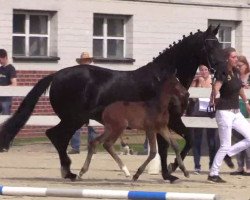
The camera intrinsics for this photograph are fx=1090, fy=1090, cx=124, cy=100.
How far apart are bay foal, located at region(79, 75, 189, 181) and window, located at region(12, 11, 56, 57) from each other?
44.1 feet

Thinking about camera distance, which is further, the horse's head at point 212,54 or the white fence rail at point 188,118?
the white fence rail at point 188,118

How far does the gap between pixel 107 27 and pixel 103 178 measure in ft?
46.7

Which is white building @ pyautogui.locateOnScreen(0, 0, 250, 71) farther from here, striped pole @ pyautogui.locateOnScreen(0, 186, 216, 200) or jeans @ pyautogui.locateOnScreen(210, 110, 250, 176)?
striped pole @ pyautogui.locateOnScreen(0, 186, 216, 200)

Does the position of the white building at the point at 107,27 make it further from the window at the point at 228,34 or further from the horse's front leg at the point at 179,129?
the horse's front leg at the point at 179,129

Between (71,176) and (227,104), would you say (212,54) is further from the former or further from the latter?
(71,176)

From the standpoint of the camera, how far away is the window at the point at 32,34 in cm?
2812

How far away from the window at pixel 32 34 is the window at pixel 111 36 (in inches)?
59.6

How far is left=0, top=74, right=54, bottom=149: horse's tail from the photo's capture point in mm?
15453

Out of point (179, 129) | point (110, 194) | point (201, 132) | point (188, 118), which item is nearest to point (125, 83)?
point (179, 129)

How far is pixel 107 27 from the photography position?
2988 cm

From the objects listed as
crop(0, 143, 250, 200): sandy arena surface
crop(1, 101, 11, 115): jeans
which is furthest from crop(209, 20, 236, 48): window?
crop(1, 101, 11, 115): jeans

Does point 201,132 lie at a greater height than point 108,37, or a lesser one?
lesser

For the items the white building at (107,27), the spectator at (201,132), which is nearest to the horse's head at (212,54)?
the spectator at (201,132)

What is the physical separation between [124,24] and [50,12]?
254 cm
